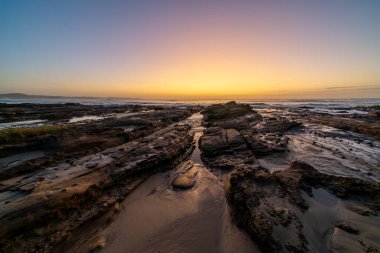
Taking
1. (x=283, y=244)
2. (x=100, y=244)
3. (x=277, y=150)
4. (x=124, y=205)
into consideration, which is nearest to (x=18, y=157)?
(x=124, y=205)

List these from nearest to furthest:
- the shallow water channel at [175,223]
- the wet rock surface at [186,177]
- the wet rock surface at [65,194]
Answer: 1. the wet rock surface at [65,194]
2. the shallow water channel at [175,223]
3. the wet rock surface at [186,177]

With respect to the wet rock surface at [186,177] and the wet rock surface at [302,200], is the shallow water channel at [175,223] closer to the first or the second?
the wet rock surface at [186,177]

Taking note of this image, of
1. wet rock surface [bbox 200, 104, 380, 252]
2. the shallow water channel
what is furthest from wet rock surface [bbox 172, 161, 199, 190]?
wet rock surface [bbox 200, 104, 380, 252]

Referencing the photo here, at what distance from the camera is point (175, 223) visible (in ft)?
16.6

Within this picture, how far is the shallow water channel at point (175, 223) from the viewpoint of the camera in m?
4.26

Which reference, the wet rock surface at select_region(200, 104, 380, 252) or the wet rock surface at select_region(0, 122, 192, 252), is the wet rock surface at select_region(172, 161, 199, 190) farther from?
the wet rock surface at select_region(200, 104, 380, 252)

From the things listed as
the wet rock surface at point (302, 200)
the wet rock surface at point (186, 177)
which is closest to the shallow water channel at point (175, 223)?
the wet rock surface at point (186, 177)

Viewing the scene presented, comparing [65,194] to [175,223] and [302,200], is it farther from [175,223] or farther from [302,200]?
[302,200]

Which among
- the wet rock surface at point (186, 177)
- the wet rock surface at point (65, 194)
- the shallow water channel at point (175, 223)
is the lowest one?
the shallow water channel at point (175, 223)

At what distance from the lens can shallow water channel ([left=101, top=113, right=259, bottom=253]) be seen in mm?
4262

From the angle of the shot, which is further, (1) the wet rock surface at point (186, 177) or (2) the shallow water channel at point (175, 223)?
(1) the wet rock surface at point (186, 177)

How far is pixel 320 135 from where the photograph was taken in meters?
15.1

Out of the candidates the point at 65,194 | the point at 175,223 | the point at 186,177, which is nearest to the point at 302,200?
the point at 175,223

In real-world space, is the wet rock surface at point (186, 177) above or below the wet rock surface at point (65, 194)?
below
